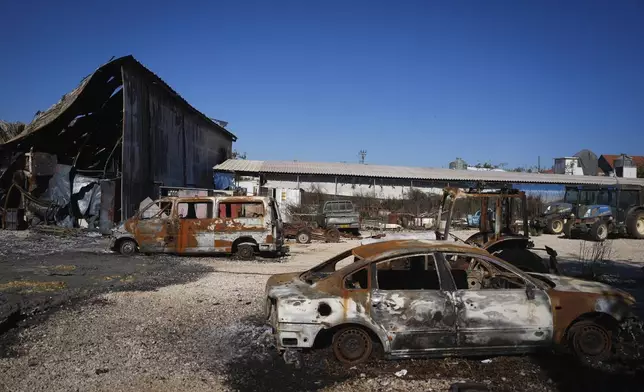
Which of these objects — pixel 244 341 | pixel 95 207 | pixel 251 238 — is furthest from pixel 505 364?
pixel 95 207

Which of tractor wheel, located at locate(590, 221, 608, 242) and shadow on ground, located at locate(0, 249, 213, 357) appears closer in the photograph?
shadow on ground, located at locate(0, 249, 213, 357)

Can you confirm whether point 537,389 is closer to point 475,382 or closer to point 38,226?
point 475,382

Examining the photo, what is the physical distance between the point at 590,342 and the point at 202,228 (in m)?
10.7

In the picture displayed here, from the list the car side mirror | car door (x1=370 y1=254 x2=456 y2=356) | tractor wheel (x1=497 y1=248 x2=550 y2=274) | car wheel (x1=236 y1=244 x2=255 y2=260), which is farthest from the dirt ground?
car wheel (x1=236 y1=244 x2=255 y2=260)

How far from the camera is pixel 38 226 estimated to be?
1845 cm

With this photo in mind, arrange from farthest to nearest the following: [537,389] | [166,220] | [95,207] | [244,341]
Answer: [95,207]
[166,220]
[244,341]
[537,389]

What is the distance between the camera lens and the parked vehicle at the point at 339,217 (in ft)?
74.6

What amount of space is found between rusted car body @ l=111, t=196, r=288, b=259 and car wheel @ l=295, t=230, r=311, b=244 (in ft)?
23.2

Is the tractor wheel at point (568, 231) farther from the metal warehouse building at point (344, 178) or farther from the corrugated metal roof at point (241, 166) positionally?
the corrugated metal roof at point (241, 166)

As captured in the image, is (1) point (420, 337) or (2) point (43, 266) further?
(2) point (43, 266)

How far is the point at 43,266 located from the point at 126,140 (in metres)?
9.22

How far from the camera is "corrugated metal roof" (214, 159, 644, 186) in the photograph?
34734mm

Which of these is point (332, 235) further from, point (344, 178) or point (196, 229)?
point (344, 178)

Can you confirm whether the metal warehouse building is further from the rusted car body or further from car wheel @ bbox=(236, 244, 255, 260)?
car wheel @ bbox=(236, 244, 255, 260)
